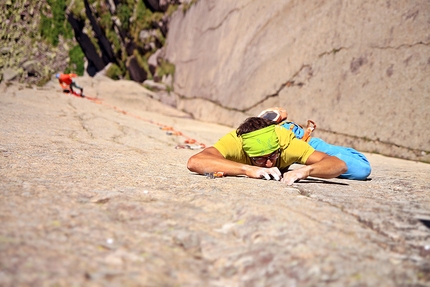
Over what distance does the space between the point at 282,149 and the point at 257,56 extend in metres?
3.70

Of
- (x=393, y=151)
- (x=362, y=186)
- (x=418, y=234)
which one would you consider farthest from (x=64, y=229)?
(x=393, y=151)

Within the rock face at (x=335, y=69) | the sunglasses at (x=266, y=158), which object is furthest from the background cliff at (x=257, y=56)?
the sunglasses at (x=266, y=158)

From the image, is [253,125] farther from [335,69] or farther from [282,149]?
[335,69]

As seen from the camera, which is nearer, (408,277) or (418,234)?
(408,277)

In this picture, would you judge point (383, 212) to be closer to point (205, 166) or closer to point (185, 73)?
point (205, 166)

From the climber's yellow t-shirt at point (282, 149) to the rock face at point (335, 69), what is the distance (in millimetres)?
1608

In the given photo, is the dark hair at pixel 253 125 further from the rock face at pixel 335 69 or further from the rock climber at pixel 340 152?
the rock face at pixel 335 69

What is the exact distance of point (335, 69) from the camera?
3.93 m

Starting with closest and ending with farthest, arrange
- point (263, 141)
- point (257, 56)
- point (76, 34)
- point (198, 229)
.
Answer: point (198, 229) < point (263, 141) < point (257, 56) < point (76, 34)

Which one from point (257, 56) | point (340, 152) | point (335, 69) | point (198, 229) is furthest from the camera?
point (257, 56)

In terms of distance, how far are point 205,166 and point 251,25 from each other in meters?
4.29

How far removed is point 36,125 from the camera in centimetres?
313

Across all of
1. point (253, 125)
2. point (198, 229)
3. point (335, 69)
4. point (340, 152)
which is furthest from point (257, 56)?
point (198, 229)

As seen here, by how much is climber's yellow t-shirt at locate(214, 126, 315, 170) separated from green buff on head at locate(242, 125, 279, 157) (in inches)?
2.5
